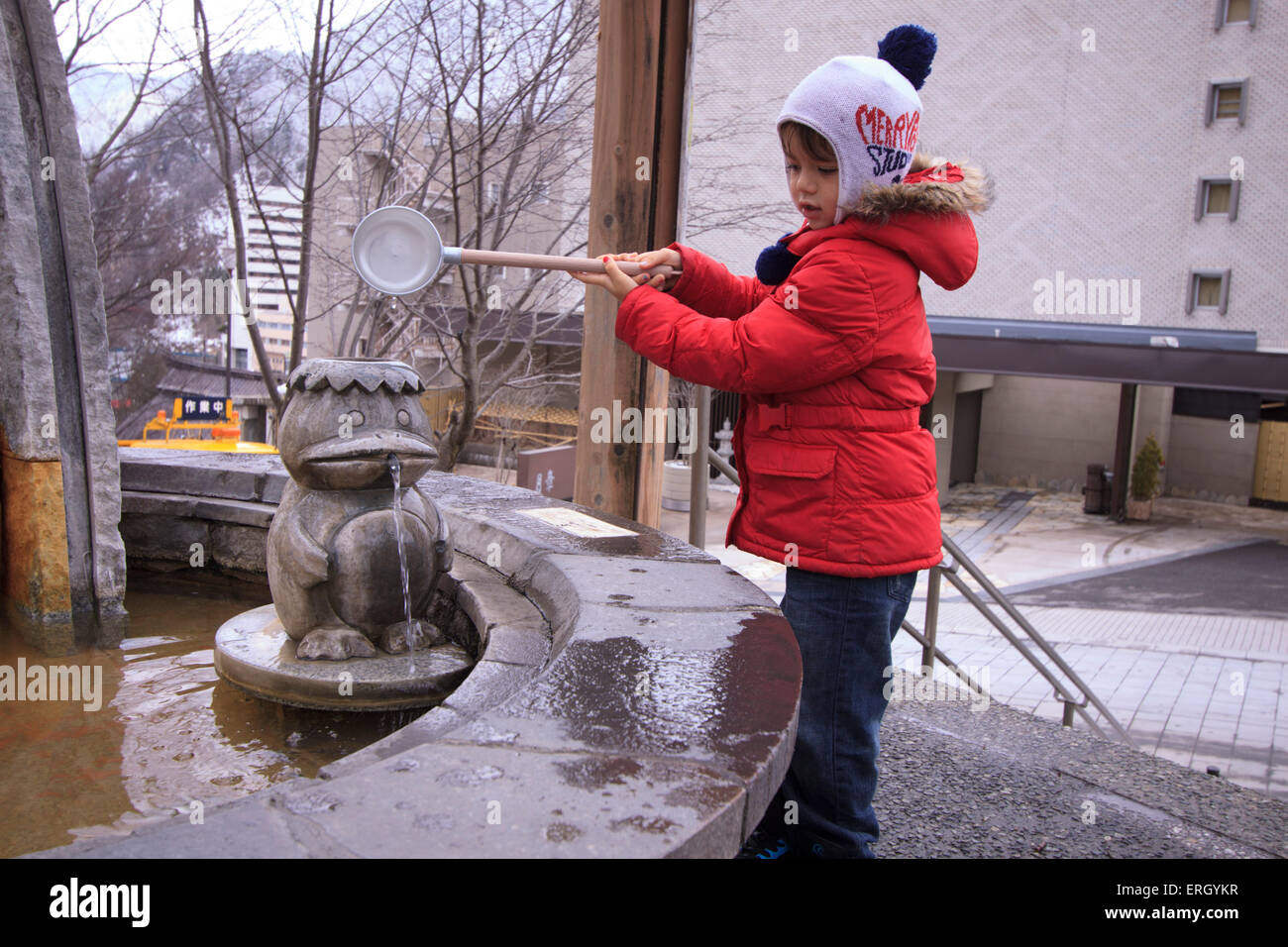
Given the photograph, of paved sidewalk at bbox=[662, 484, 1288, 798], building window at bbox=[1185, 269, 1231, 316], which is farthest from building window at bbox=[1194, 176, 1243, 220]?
paved sidewalk at bbox=[662, 484, 1288, 798]

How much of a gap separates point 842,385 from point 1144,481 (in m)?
17.1

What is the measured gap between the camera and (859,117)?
81.0 inches

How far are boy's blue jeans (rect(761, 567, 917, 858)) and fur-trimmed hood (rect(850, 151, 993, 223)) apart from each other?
785mm

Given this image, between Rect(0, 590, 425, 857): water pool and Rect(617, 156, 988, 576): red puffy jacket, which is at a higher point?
Answer: Rect(617, 156, 988, 576): red puffy jacket

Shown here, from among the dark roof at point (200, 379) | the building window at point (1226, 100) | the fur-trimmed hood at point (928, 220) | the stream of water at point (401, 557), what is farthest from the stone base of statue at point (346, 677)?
the dark roof at point (200, 379)

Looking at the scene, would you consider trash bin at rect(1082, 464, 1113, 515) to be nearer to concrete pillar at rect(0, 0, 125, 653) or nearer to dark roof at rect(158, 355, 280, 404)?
concrete pillar at rect(0, 0, 125, 653)

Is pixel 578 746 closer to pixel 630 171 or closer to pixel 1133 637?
pixel 630 171

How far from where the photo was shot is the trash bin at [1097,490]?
17.5 metres

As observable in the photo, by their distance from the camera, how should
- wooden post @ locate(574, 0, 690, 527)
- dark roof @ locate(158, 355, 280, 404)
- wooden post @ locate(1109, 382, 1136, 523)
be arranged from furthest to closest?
dark roof @ locate(158, 355, 280, 404), wooden post @ locate(1109, 382, 1136, 523), wooden post @ locate(574, 0, 690, 527)

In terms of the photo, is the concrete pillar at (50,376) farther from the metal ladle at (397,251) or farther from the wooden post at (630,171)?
the wooden post at (630,171)

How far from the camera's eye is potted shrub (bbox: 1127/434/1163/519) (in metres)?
17.1

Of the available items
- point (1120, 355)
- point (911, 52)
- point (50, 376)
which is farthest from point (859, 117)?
point (1120, 355)
